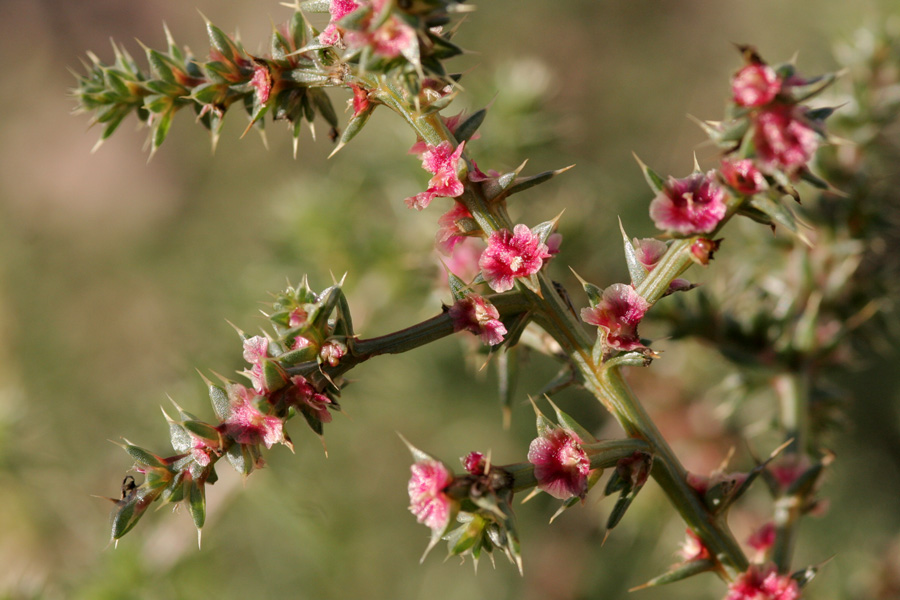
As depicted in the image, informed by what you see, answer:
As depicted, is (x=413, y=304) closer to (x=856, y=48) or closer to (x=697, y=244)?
(x=856, y=48)

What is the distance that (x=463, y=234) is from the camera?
4.78ft

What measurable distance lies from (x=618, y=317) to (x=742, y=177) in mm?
331

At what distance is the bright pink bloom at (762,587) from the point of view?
157 centimetres

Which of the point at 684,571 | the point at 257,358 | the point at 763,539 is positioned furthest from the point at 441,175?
the point at 763,539

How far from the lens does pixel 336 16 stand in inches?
55.5

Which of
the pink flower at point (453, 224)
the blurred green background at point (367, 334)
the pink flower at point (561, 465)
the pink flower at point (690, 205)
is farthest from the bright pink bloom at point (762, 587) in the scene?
the blurred green background at point (367, 334)

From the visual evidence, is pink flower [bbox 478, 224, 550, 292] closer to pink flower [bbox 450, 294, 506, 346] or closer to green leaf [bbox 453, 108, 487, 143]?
pink flower [bbox 450, 294, 506, 346]

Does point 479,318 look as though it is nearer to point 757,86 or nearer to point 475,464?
point 475,464

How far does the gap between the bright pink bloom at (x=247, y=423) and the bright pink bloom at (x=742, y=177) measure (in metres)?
0.86

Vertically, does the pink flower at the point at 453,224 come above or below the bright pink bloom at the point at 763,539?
above

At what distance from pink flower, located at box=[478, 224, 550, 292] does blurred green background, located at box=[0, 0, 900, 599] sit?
1.62 ft

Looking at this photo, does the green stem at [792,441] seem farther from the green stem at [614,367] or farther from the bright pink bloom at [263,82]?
the bright pink bloom at [263,82]

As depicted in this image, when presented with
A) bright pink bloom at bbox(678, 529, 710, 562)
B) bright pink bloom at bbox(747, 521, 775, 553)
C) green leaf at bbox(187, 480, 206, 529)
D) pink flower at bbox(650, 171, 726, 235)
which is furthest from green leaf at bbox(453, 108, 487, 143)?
bright pink bloom at bbox(747, 521, 775, 553)

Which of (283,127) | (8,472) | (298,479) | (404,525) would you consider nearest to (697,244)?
(298,479)
